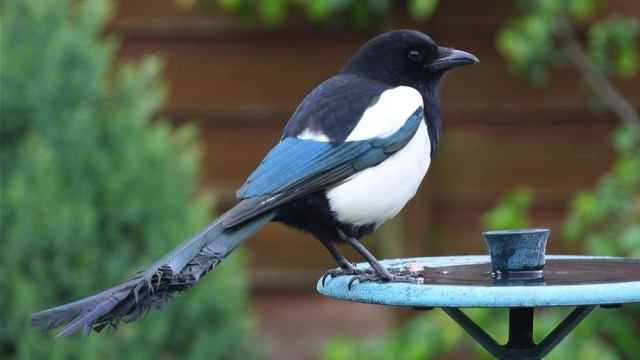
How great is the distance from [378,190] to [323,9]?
1590 mm

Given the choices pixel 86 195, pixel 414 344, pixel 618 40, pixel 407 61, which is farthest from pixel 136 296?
pixel 618 40

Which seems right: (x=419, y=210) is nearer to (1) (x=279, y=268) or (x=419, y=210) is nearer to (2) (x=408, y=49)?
(1) (x=279, y=268)

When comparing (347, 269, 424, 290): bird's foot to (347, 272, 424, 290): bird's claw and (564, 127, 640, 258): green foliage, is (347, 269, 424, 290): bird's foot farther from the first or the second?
(564, 127, 640, 258): green foliage

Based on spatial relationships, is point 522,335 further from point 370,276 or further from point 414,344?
point 414,344

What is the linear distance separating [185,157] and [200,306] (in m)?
0.48

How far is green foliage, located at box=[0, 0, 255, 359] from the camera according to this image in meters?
3.33

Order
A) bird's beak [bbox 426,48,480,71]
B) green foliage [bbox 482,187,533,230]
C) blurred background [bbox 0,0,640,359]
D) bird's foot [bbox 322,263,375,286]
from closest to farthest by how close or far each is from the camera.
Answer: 1. bird's foot [bbox 322,263,375,286]
2. bird's beak [bbox 426,48,480,71]
3. blurred background [bbox 0,0,640,359]
4. green foliage [bbox 482,187,533,230]

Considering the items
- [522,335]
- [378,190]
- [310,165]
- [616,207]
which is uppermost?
[310,165]

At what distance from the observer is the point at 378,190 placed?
2592mm

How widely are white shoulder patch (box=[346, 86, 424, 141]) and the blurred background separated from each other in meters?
0.98

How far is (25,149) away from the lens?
3.43m

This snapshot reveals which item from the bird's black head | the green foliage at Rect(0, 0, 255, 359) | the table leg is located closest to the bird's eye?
the bird's black head

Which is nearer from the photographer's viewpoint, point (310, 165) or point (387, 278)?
point (387, 278)

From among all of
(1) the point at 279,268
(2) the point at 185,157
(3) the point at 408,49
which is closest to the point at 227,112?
(1) the point at 279,268
